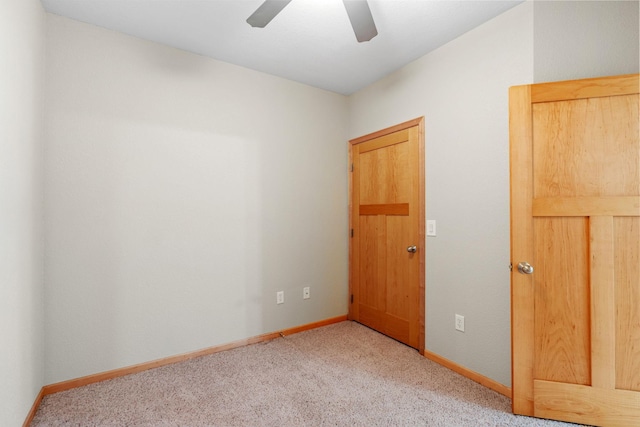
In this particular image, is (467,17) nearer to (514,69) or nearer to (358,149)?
(514,69)

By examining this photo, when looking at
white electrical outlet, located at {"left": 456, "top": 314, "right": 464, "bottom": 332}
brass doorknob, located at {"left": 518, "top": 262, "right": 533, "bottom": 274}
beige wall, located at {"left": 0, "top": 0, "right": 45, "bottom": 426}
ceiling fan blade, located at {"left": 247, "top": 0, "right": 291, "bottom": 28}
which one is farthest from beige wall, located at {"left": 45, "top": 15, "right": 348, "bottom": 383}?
brass doorknob, located at {"left": 518, "top": 262, "right": 533, "bottom": 274}

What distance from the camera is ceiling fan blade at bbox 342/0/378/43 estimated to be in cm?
146

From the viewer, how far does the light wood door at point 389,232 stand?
99.7 inches

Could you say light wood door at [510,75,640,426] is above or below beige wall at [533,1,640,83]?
below

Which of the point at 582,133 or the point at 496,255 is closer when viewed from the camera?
the point at 582,133

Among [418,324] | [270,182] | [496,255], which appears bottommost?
[418,324]

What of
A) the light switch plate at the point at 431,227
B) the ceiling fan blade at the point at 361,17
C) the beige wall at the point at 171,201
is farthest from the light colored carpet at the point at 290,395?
the ceiling fan blade at the point at 361,17

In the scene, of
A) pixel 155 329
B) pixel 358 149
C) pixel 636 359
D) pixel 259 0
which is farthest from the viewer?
pixel 358 149

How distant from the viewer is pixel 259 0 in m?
1.82

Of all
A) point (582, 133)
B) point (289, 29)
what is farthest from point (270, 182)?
point (582, 133)

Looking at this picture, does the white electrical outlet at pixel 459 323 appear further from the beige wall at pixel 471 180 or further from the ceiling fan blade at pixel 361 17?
the ceiling fan blade at pixel 361 17

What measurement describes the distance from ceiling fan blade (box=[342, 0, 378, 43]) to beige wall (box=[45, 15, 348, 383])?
137cm

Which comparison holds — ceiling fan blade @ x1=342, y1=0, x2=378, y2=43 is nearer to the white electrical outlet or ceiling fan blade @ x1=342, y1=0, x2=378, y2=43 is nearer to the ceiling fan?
the ceiling fan

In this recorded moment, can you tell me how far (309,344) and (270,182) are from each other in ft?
4.97
